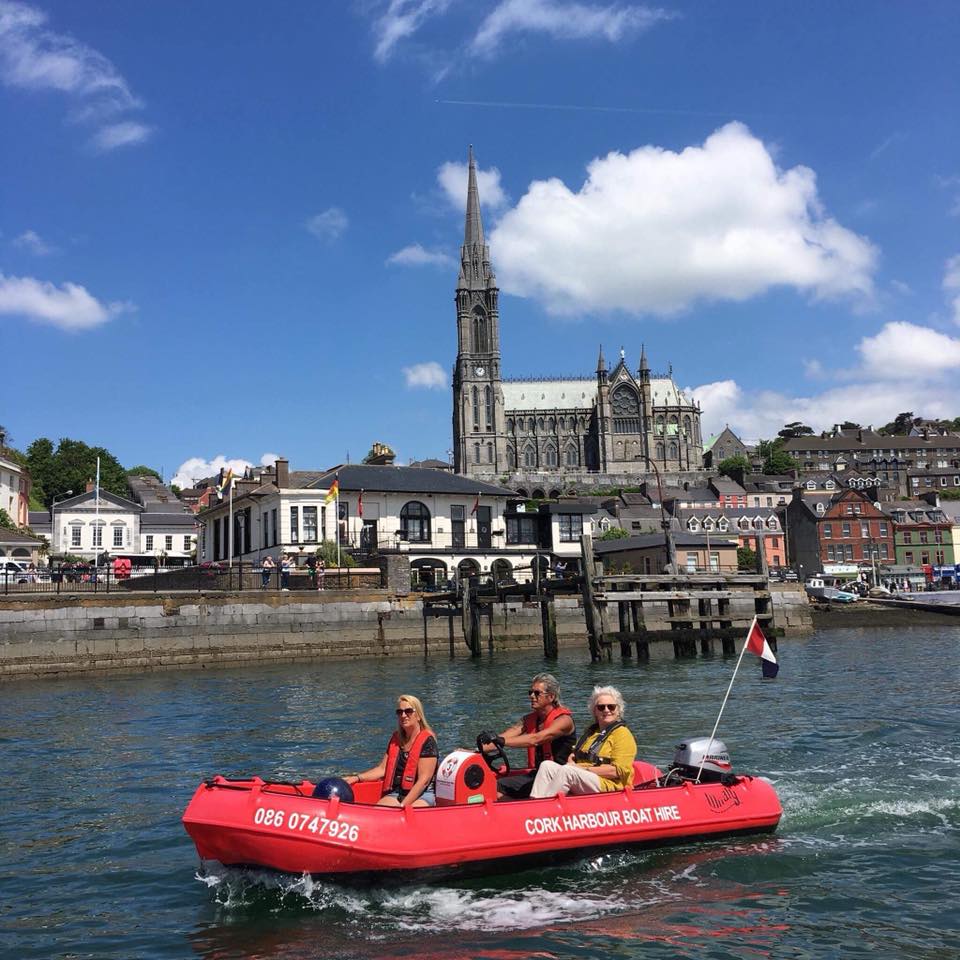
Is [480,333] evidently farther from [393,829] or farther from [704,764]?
[393,829]

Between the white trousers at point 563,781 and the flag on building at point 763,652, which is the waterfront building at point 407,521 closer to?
the flag on building at point 763,652

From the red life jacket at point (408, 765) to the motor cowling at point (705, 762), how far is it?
3.62 m

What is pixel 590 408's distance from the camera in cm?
18238

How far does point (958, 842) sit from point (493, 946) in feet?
21.4

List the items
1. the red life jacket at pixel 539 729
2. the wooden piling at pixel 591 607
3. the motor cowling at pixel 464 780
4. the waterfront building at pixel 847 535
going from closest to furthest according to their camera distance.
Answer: the motor cowling at pixel 464 780 < the red life jacket at pixel 539 729 < the wooden piling at pixel 591 607 < the waterfront building at pixel 847 535

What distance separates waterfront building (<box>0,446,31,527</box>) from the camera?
252 ft

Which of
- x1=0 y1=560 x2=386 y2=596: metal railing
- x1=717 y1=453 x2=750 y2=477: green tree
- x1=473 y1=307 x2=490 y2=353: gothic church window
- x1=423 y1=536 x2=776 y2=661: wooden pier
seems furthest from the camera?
x1=473 y1=307 x2=490 y2=353: gothic church window

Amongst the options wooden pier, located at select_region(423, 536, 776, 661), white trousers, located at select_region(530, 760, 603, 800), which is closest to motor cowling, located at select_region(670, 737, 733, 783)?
white trousers, located at select_region(530, 760, 603, 800)

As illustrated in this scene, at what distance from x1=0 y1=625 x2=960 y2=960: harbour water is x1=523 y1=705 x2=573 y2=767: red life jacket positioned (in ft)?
4.34

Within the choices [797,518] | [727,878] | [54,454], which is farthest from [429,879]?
[54,454]

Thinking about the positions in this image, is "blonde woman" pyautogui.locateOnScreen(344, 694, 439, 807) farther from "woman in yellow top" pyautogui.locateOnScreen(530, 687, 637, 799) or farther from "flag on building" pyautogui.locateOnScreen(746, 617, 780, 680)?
"flag on building" pyautogui.locateOnScreen(746, 617, 780, 680)

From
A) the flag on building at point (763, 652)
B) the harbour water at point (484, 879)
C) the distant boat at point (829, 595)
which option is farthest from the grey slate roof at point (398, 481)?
the flag on building at point (763, 652)

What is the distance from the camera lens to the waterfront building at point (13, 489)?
76750mm

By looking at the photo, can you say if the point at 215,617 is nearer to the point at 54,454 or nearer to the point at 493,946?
the point at 493,946
